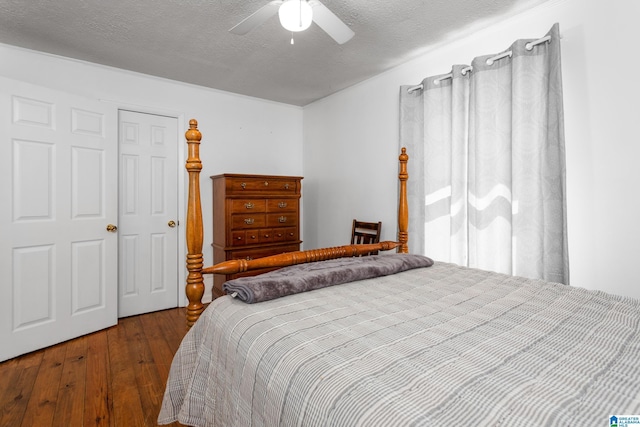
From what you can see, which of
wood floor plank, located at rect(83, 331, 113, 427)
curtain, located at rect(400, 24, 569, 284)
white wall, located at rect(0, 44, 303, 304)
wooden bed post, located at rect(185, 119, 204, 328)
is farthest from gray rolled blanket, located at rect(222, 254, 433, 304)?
white wall, located at rect(0, 44, 303, 304)

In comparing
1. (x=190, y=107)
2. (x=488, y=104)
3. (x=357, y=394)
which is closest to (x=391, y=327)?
(x=357, y=394)

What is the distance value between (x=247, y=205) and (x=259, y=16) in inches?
80.2

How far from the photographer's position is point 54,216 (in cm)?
268

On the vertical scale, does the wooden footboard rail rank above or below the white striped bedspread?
above

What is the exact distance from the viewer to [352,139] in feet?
12.3

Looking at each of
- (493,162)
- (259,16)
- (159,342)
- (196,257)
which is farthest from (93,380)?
(493,162)

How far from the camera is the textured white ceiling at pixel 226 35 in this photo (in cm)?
216

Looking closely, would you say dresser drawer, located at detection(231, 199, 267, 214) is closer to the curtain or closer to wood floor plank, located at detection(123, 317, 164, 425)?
wood floor plank, located at detection(123, 317, 164, 425)

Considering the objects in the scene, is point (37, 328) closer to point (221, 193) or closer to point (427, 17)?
point (221, 193)

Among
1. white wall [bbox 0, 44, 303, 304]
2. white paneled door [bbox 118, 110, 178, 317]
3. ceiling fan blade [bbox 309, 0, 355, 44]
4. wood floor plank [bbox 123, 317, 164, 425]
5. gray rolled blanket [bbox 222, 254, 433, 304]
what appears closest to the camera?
gray rolled blanket [bbox 222, 254, 433, 304]

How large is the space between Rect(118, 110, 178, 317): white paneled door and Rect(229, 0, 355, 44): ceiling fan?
206 cm

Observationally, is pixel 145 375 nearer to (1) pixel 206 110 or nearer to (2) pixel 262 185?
(2) pixel 262 185

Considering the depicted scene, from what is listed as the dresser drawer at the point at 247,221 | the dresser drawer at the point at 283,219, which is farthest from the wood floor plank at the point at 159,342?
the dresser drawer at the point at 283,219

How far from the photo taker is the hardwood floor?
5.90 ft
